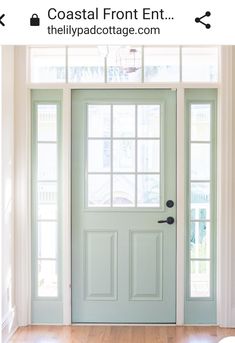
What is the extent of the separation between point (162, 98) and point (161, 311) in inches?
68.9

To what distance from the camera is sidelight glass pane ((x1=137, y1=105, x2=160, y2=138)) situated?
4191mm

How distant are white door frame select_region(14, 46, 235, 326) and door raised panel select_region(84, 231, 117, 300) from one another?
175 millimetres

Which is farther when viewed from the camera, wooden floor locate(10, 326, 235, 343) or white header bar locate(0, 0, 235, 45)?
wooden floor locate(10, 326, 235, 343)

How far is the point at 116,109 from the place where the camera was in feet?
13.8

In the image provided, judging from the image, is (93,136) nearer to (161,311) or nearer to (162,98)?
(162,98)

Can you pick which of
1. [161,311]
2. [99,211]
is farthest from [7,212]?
[161,311]

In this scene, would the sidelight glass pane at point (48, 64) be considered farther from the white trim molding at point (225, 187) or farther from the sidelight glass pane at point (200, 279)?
the sidelight glass pane at point (200, 279)

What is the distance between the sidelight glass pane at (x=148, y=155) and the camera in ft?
13.8

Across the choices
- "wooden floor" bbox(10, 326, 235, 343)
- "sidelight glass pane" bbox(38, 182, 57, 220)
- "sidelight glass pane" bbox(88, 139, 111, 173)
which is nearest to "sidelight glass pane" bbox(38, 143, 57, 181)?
"sidelight glass pane" bbox(38, 182, 57, 220)

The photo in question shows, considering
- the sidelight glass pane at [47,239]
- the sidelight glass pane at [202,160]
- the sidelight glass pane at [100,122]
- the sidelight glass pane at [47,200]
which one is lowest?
the sidelight glass pane at [47,239]

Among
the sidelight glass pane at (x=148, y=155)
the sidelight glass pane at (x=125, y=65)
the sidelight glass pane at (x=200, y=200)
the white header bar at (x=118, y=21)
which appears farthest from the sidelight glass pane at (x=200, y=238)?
the white header bar at (x=118, y=21)

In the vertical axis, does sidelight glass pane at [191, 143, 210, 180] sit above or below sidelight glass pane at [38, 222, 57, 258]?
above

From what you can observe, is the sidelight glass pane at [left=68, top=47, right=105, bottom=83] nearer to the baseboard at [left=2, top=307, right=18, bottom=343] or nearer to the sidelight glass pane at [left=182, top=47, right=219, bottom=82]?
the sidelight glass pane at [left=182, top=47, right=219, bottom=82]

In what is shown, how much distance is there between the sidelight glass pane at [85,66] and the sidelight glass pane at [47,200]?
89 centimetres
